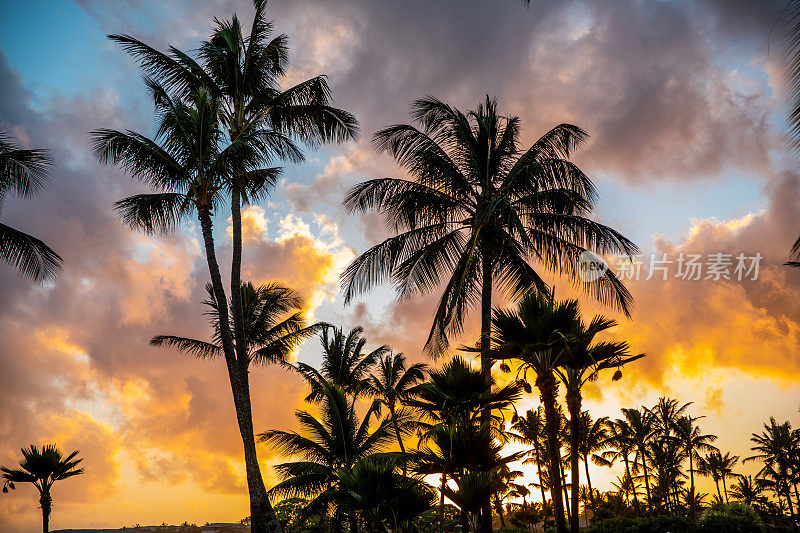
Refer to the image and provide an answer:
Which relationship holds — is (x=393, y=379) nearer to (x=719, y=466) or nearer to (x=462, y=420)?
(x=462, y=420)

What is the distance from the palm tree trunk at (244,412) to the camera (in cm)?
1675

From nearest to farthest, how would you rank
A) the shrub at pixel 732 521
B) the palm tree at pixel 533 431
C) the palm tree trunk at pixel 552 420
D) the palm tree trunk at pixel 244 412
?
the palm tree trunk at pixel 552 420 → the palm tree trunk at pixel 244 412 → the shrub at pixel 732 521 → the palm tree at pixel 533 431

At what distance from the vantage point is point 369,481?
13219 millimetres

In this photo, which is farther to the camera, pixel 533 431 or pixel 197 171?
pixel 533 431

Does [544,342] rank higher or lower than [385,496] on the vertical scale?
higher

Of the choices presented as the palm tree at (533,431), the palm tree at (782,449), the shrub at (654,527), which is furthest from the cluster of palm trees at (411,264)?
the palm tree at (782,449)

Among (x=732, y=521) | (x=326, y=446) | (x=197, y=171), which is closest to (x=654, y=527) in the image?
(x=732, y=521)

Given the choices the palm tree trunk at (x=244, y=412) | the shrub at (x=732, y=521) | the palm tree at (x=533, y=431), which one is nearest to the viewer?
the palm tree trunk at (x=244, y=412)

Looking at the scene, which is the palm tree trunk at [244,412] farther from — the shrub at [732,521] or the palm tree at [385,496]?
the shrub at [732,521]

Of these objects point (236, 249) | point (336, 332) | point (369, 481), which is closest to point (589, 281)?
point (369, 481)

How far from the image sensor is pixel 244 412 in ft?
58.0

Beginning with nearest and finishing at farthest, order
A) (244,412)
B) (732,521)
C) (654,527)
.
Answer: (244,412) → (732,521) → (654,527)

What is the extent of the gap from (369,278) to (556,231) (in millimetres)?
6084

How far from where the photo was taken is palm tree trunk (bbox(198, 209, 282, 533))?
16.8 m
